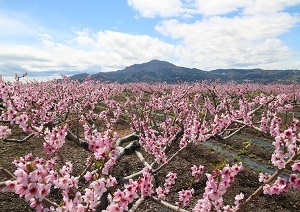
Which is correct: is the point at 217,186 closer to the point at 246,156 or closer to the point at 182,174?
the point at 182,174

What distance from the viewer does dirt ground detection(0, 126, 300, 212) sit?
33.3ft

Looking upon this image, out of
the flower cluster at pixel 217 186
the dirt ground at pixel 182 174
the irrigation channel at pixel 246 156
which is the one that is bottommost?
the irrigation channel at pixel 246 156

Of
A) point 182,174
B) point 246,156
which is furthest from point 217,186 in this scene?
point 246,156

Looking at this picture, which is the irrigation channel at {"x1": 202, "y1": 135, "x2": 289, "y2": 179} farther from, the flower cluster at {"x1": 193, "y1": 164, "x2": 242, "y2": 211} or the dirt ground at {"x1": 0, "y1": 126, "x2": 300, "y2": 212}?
the flower cluster at {"x1": 193, "y1": 164, "x2": 242, "y2": 211}

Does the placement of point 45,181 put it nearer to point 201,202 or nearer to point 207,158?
point 201,202

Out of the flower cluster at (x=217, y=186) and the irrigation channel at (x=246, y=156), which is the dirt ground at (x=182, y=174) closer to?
the irrigation channel at (x=246, y=156)

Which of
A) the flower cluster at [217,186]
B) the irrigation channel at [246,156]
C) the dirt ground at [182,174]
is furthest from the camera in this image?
the irrigation channel at [246,156]

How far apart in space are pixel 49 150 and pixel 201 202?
3087mm

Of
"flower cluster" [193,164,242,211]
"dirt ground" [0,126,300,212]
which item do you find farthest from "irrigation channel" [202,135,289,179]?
"flower cluster" [193,164,242,211]

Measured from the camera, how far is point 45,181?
3.01 metres

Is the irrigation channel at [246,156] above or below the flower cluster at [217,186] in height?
below

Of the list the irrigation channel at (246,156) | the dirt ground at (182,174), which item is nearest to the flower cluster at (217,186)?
the dirt ground at (182,174)

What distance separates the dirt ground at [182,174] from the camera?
1015 cm

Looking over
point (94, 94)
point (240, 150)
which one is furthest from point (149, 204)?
point (94, 94)
